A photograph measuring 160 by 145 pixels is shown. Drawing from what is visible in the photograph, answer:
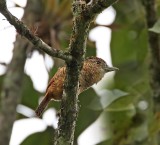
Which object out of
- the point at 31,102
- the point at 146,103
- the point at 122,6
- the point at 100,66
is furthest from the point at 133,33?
the point at 100,66

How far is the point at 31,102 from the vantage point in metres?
4.30

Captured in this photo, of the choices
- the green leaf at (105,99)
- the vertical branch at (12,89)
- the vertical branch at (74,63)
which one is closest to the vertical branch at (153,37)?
the green leaf at (105,99)

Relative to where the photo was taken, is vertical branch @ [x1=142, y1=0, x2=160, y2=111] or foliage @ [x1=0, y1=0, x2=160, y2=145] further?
foliage @ [x1=0, y1=0, x2=160, y2=145]

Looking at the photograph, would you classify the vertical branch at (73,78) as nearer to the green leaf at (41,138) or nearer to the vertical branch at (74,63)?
the vertical branch at (74,63)

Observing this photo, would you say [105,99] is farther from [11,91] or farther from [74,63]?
[74,63]

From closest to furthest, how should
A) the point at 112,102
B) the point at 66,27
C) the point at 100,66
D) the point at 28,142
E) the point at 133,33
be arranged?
the point at 100,66, the point at 112,102, the point at 28,142, the point at 66,27, the point at 133,33

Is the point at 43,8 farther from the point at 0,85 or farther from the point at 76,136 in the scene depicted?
the point at 76,136

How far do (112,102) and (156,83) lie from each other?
0.32 m

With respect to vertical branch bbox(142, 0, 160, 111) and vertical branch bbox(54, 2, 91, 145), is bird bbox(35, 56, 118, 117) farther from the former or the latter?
vertical branch bbox(142, 0, 160, 111)

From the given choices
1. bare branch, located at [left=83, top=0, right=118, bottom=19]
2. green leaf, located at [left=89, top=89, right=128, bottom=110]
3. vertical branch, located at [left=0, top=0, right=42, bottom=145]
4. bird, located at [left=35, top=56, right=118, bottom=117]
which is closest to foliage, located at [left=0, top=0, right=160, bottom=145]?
green leaf, located at [left=89, top=89, right=128, bottom=110]

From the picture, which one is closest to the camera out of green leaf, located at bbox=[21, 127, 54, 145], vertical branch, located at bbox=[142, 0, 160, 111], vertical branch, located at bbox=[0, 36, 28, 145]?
vertical branch, located at bbox=[0, 36, 28, 145]

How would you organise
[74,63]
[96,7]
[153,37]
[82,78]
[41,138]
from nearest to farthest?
1. [96,7]
2. [74,63]
3. [82,78]
4. [153,37]
5. [41,138]

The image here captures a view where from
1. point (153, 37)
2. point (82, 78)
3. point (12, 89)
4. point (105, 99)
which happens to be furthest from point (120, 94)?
point (82, 78)

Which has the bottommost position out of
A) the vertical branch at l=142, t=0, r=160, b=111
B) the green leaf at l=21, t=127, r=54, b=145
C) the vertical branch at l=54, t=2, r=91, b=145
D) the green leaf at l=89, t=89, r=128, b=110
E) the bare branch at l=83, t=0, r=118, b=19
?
the vertical branch at l=54, t=2, r=91, b=145
